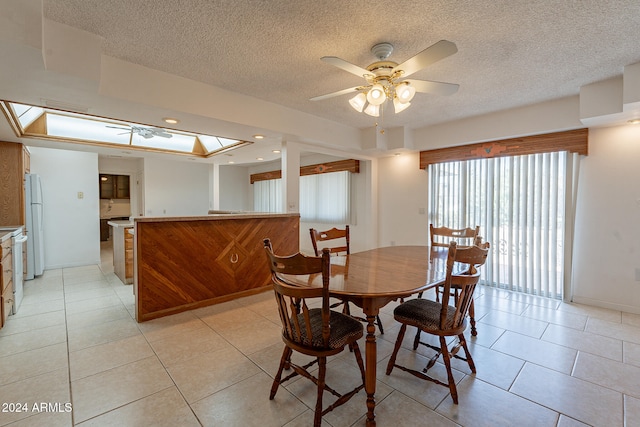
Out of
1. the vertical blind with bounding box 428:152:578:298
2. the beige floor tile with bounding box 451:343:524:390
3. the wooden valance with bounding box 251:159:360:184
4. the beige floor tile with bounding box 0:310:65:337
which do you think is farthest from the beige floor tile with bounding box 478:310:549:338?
the beige floor tile with bounding box 0:310:65:337

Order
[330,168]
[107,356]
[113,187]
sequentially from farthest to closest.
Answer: [113,187], [330,168], [107,356]

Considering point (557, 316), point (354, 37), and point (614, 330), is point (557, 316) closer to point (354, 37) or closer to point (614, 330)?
point (614, 330)

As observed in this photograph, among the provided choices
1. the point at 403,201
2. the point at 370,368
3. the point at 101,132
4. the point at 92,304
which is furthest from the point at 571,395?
the point at 101,132

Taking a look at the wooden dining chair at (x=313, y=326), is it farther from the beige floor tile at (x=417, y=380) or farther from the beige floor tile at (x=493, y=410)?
the beige floor tile at (x=493, y=410)

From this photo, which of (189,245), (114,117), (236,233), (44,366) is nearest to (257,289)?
(236,233)

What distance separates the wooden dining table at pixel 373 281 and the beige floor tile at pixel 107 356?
1499mm

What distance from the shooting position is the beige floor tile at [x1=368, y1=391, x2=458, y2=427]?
5.03 feet

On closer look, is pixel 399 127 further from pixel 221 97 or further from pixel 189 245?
pixel 189 245

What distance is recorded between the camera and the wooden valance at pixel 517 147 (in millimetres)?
3342

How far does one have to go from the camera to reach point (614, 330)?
8.72ft

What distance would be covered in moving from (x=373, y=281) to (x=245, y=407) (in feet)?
3.52

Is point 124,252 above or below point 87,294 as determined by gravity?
above

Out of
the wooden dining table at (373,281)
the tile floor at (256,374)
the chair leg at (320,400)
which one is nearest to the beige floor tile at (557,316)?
the tile floor at (256,374)

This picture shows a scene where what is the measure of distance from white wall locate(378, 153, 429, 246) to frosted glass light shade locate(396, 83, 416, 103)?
2.99m
